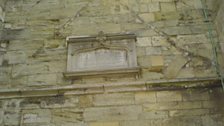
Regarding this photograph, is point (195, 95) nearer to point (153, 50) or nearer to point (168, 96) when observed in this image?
point (168, 96)

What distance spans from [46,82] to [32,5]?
1.39m

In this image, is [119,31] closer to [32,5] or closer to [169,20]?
[169,20]

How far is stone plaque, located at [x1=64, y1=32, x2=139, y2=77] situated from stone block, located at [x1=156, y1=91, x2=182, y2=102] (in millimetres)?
418

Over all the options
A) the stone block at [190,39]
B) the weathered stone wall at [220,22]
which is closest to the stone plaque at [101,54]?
the stone block at [190,39]

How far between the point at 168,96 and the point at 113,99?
2.10ft

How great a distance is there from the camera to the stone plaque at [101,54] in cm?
447

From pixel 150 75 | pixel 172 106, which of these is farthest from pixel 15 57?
pixel 172 106

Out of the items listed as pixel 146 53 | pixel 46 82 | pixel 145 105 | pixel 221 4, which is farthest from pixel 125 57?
pixel 221 4

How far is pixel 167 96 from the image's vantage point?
4.27 m

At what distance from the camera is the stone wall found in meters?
4.18

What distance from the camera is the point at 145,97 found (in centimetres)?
429

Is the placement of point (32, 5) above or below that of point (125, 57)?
above

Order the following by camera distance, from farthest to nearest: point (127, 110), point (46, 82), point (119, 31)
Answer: point (119, 31) < point (46, 82) < point (127, 110)

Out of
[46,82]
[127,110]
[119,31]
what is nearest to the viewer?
[127,110]
